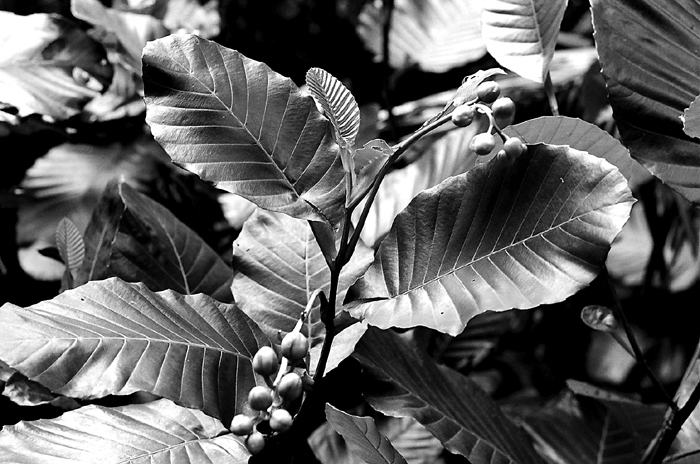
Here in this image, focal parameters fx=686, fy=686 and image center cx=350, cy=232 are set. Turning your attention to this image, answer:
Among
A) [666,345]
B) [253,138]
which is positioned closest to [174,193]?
[253,138]

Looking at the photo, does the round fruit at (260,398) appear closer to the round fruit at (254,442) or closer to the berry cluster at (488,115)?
the round fruit at (254,442)

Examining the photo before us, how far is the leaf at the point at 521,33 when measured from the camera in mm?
686

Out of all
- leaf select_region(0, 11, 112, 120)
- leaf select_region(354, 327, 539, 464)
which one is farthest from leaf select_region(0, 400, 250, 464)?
leaf select_region(0, 11, 112, 120)

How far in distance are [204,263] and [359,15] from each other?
3.05 feet

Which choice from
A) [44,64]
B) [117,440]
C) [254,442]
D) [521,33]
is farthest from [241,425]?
[44,64]

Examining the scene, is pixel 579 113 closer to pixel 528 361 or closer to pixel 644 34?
pixel 528 361

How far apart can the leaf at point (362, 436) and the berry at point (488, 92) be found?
0.27 m

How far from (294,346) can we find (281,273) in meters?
0.21

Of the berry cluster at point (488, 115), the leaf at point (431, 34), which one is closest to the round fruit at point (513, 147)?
the berry cluster at point (488, 115)

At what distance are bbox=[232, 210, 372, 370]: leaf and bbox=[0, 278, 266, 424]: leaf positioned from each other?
52 mm

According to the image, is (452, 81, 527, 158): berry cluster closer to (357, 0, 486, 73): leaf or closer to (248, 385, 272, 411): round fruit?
(248, 385, 272, 411): round fruit

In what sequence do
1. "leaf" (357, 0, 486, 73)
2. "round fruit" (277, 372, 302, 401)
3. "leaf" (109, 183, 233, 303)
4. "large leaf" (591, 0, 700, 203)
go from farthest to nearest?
"leaf" (357, 0, 486, 73)
"leaf" (109, 183, 233, 303)
"large leaf" (591, 0, 700, 203)
"round fruit" (277, 372, 302, 401)

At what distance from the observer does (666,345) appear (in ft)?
5.85

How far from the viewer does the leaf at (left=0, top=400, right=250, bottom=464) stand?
52 centimetres
